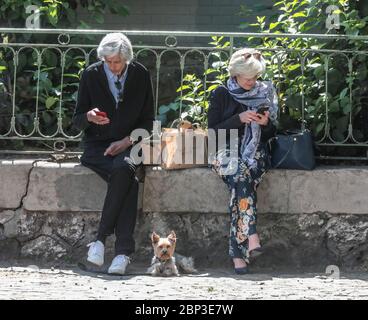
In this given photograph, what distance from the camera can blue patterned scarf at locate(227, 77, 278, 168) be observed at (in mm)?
6246

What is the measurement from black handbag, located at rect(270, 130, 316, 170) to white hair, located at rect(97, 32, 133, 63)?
115cm

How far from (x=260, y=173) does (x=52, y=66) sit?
6.21 ft

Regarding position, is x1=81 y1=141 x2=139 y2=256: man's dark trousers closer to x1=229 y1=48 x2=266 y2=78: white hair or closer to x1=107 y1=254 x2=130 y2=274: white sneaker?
x1=107 y1=254 x2=130 y2=274: white sneaker

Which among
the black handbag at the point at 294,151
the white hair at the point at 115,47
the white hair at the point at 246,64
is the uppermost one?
the white hair at the point at 115,47

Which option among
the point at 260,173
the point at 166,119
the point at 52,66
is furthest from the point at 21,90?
the point at 260,173

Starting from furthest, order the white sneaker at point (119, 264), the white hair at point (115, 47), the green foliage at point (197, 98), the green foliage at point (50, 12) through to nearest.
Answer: the green foliage at point (50, 12)
the green foliage at point (197, 98)
the white hair at point (115, 47)
the white sneaker at point (119, 264)

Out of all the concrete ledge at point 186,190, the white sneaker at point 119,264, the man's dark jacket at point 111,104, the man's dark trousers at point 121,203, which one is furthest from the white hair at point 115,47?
the white sneaker at point 119,264

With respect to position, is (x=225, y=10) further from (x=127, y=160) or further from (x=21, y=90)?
(x=127, y=160)

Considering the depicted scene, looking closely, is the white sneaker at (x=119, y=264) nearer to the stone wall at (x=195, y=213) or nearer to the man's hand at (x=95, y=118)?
the stone wall at (x=195, y=213)

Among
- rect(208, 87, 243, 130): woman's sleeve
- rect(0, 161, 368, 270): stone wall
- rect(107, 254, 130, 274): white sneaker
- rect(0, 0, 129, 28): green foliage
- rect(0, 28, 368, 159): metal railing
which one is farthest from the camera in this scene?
rect(0, 0, 129, 28): green foliage

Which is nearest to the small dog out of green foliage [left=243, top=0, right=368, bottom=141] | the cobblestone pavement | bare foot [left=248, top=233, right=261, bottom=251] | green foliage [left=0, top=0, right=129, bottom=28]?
the cobblestone pavement

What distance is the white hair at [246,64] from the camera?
6.19m

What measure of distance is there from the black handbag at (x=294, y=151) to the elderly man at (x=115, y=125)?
0.88 metres

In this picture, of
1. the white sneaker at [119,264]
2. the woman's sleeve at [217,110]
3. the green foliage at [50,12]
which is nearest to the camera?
the white sneaker at [119,264]
